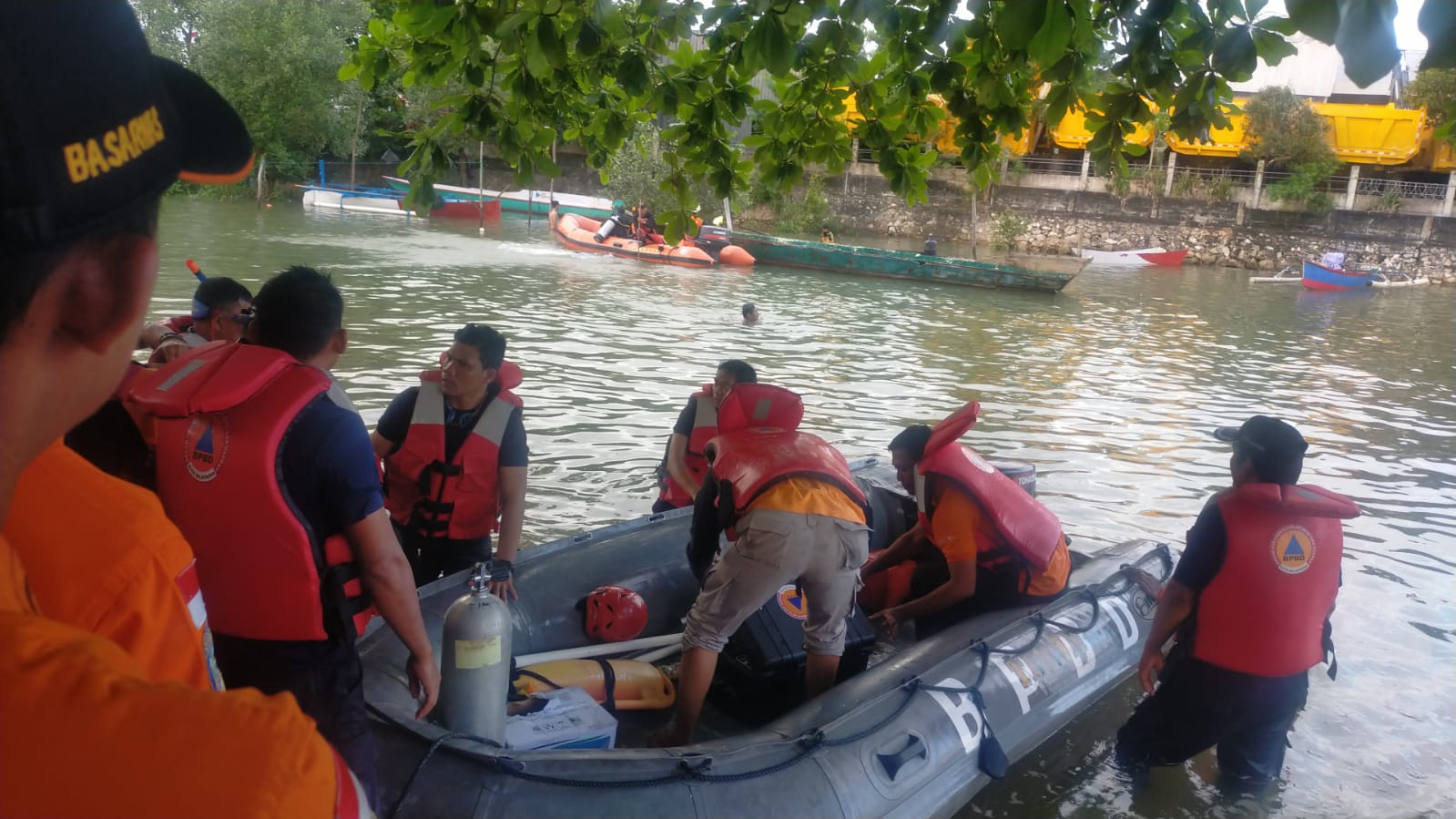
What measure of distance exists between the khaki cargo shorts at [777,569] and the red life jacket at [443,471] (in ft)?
3.46

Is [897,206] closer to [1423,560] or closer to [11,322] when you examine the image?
[1423,560]

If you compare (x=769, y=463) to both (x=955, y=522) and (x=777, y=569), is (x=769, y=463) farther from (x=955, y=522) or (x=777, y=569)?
(x=955, y=522)

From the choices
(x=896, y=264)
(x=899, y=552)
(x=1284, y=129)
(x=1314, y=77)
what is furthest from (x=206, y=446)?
(x=1314, y=77)

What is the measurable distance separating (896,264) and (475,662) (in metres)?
20.8

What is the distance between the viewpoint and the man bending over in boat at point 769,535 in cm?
362

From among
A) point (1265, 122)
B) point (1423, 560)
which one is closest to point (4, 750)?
point (1423, 560)

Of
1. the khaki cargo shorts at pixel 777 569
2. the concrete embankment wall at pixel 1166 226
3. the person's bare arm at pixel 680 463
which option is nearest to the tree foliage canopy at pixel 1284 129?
the concrete embankment wall at pixel 1166 226

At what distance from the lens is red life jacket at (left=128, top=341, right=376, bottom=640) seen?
7.68 ft

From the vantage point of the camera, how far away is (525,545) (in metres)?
6.45

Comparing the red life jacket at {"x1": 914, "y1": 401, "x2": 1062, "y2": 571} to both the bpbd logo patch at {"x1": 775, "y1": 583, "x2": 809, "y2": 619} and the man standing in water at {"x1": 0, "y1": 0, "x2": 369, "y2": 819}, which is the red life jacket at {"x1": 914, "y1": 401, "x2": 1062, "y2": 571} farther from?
the man standing in water at {"x1": 0, "y1": 0, "x2": 369, "y2": 819}

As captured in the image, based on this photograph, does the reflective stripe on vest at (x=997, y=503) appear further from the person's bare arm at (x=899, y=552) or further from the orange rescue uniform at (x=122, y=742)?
the orange rescue uniform at (x=122, y=742)

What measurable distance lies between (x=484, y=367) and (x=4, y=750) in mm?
3486

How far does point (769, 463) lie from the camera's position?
368cm

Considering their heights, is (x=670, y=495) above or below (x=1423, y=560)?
above
